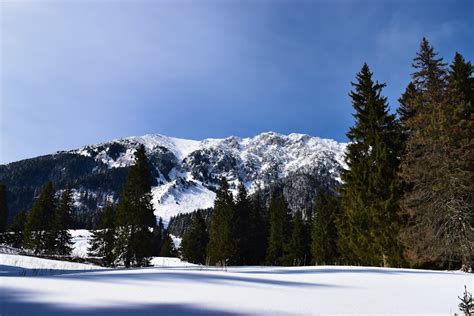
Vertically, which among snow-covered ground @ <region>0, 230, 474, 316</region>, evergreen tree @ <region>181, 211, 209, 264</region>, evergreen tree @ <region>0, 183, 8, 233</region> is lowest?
evergreen tree @ <region>181, 211, 209, 264</region>

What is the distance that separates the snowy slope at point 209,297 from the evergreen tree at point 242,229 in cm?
3425

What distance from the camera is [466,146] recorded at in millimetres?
15141

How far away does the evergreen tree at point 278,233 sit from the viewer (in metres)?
47.6

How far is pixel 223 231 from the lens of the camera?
4150cm

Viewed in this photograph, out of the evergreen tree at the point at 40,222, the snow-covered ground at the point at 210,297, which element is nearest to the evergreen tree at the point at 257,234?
the evergreen tree at the point at 40,222

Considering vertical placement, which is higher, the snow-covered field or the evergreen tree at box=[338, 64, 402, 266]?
the evergreen tree at box=[338, 64, 402, 266]

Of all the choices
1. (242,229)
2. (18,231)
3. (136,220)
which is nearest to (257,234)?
(242,229)

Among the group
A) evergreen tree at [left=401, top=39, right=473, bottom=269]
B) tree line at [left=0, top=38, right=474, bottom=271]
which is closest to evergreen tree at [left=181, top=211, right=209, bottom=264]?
tree line at [left=0, top=38, right=474, bottom=271]

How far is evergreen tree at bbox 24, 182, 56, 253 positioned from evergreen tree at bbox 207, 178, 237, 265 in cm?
2321

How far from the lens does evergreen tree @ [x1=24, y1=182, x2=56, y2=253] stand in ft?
143

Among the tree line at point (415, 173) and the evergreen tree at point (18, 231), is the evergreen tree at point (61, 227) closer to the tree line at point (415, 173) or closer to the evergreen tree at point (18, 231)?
the evergreen tree at point (18, 231)

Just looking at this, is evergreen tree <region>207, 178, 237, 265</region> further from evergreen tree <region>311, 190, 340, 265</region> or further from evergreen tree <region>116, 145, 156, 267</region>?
evergreen tree <region>311, 190, 340, 265</region>

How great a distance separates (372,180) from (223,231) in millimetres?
25396

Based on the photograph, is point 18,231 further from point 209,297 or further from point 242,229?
point 209,297
